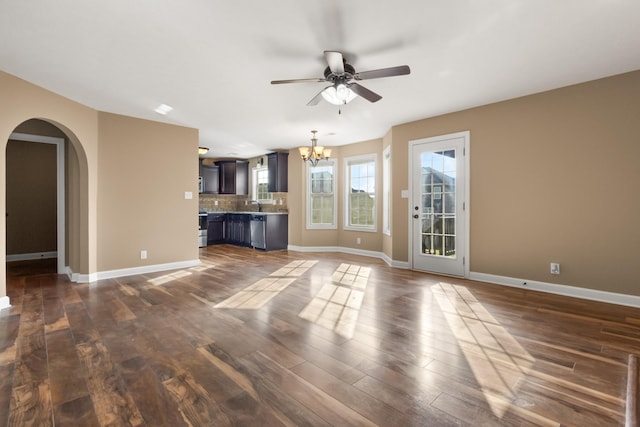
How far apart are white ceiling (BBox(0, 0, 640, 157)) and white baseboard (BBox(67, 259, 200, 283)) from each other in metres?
2.46

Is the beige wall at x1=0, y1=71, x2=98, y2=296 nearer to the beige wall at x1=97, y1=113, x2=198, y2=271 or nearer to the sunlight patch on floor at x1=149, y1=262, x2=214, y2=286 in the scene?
the beige wall at x1=97, y1=113, x2=198, y2=271

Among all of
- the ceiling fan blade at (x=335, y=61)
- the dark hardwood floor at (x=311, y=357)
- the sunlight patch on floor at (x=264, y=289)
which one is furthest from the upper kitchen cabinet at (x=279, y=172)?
the ceiling fan blade at (x=335, y=61)

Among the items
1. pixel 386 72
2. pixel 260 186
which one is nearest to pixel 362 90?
pixel 386 72

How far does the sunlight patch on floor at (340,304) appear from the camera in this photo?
2857 millimetres

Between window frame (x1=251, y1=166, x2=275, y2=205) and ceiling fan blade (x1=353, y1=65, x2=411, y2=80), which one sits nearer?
ceiling fan blade (x1=353, y1=65, x2=411, y2=80)

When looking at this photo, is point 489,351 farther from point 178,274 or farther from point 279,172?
point 279,172

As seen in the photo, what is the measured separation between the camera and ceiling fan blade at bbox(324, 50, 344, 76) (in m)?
2.54

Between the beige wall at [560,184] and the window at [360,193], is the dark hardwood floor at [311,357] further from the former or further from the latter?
the window at [360,193]

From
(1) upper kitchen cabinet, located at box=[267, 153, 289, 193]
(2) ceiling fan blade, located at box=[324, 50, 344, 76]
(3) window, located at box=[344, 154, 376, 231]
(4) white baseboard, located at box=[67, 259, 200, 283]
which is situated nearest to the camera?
(2) ceiling fan blade, located at box=[324, 50, 344, 76]

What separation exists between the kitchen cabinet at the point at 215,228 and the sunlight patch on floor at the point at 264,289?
12.5 ft

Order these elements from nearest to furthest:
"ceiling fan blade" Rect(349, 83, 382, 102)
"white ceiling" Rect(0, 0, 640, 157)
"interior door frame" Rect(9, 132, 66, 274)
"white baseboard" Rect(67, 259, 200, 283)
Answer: "white ceiling" Rect(0, 0, 640, 157) < "ceiling fan blade" Rect(349, 83, 382, 102) < "white baseboard" Rect(67, 259, 200, 283) < "interior door frame" Rect(9, 132, 66, 274)

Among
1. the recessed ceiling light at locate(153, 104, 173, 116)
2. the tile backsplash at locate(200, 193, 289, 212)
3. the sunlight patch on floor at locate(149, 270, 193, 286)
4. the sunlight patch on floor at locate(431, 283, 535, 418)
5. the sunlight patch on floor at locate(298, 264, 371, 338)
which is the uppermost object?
the recessed ceiling light at locate(153, 104, 173, 116)

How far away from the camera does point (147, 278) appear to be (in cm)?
461

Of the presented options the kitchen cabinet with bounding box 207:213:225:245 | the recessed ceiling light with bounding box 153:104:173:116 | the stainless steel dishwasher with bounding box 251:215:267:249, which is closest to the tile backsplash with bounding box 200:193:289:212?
the kitchen cabinet with bounding box 207:213:225:245
